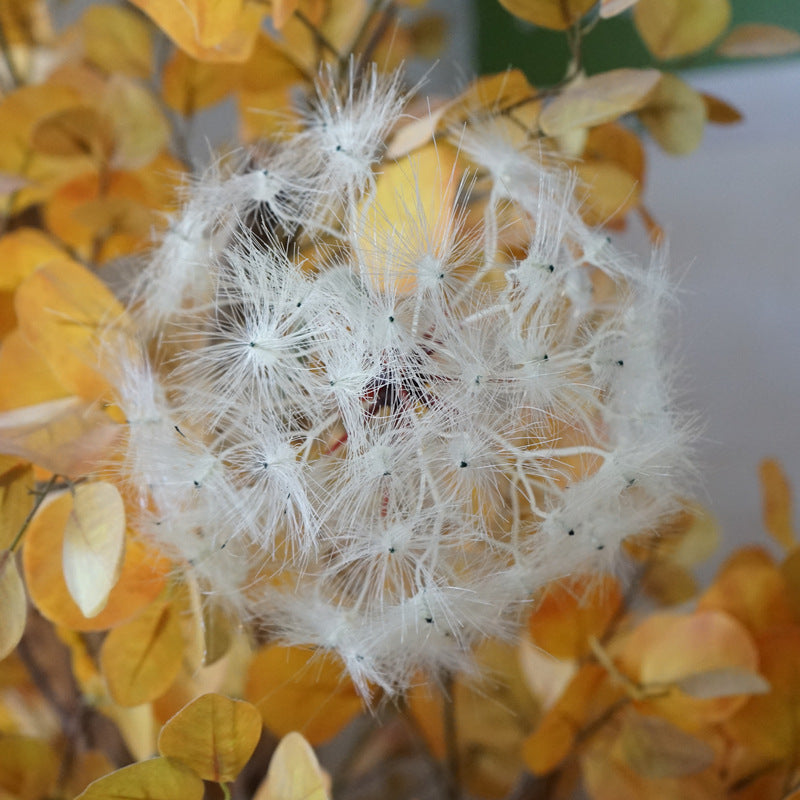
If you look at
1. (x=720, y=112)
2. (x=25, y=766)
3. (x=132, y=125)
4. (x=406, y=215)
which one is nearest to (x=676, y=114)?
(x=720, y=112)

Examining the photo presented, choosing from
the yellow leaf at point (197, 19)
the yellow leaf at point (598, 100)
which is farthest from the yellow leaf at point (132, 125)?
the yellow leaf at point (598, 100)

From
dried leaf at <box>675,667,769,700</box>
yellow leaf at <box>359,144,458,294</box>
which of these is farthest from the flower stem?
yellow leaf at <box>359,144,458,294</box>

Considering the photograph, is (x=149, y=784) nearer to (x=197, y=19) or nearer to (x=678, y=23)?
(x=197, y=19)

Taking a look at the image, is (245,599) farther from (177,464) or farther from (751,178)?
(751,178)

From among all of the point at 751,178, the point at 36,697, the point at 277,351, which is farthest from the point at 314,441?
the point at 751,178

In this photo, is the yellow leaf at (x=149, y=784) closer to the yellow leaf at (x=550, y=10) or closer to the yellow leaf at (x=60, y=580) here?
the yellow leaf at (x=60, y=580)

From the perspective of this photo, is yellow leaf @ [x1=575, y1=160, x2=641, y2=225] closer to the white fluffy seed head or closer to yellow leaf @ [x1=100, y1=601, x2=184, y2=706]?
the white fluffy seed head
